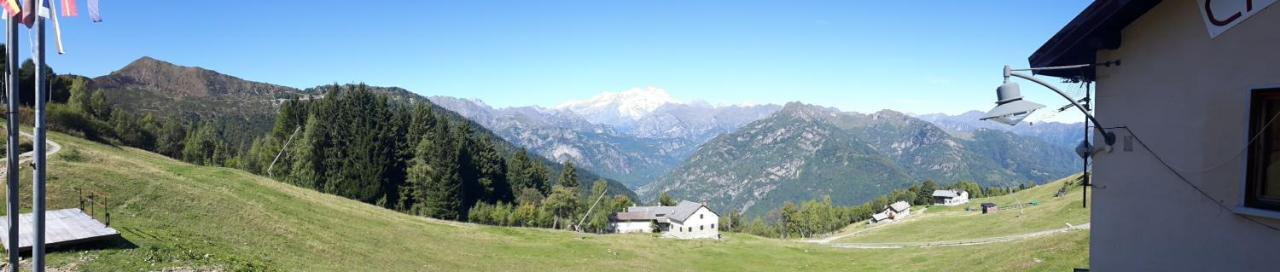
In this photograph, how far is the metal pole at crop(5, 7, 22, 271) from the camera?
8.66 meters

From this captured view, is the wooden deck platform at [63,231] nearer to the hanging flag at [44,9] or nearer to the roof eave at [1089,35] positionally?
the hanging flag at [44,9]

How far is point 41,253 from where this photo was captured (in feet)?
31.5

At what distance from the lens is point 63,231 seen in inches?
850

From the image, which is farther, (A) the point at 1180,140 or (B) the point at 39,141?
(B) the point at 39,141

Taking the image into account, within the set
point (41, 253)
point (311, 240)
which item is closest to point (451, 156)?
point (311, 240)

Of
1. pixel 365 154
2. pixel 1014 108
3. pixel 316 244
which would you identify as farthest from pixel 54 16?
pixel 365 154

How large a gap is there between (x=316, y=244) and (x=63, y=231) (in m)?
13.8

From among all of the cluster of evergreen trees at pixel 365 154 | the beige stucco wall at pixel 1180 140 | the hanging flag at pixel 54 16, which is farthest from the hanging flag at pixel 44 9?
the cluster of evergreen trees at pixel 365 154

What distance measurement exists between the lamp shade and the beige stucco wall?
1225 millimetres

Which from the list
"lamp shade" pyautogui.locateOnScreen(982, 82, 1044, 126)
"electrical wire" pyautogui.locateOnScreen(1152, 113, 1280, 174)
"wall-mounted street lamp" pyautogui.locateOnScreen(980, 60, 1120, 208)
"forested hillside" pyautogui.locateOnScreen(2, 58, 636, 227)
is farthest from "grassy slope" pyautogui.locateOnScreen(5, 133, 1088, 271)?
"forested hillside" pyautogui.locateOnScreen(2, 58, 636, 227)

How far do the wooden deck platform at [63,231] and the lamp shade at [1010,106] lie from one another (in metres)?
25.3

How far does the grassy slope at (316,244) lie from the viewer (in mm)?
25438

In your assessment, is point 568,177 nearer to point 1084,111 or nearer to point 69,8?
point 69,8

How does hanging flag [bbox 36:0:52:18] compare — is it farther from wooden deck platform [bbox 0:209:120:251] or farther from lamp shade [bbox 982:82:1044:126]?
wooden deck platform [bbox 0:209:120:251]
